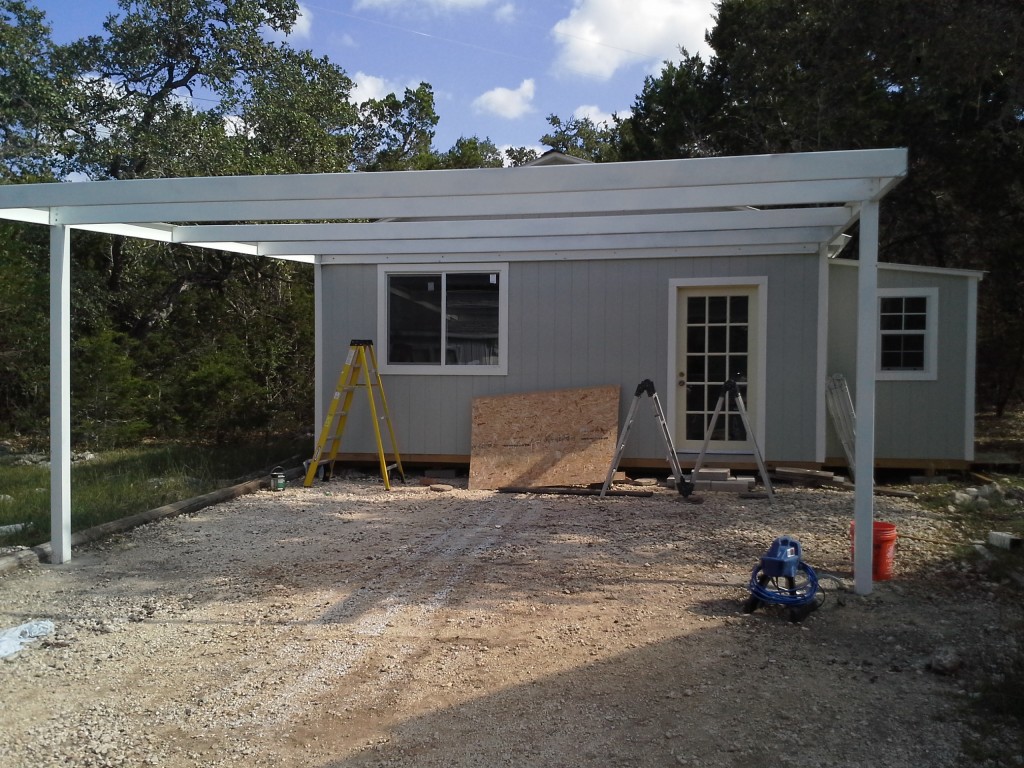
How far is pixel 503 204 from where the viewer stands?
5219 mm

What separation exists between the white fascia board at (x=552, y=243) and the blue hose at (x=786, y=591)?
3963 mm

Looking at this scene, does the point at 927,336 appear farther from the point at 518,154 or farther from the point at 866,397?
the point at 518,154

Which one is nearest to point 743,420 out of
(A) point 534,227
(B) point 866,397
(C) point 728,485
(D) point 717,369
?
(C) point 728,485

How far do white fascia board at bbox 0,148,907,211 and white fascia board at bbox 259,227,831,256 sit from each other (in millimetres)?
3098

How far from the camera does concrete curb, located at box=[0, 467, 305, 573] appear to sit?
5578 mm

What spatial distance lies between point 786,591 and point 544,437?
4691mm

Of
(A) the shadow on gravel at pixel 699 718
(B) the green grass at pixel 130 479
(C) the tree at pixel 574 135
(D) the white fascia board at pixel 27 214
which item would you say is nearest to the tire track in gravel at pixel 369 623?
(A) the shadow on gravel at pixel 699 718

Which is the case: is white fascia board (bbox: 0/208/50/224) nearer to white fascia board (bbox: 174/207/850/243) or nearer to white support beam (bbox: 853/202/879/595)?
white fascia board (bbox: 174/207/850/243)

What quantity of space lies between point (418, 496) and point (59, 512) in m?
3.42

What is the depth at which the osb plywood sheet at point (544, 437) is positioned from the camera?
8.81 m

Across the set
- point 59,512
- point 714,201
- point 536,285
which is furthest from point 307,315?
point 714,201

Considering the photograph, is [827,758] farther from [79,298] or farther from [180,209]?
[79,298]

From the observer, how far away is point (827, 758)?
2.96m

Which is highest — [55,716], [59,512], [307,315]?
[307,315]
